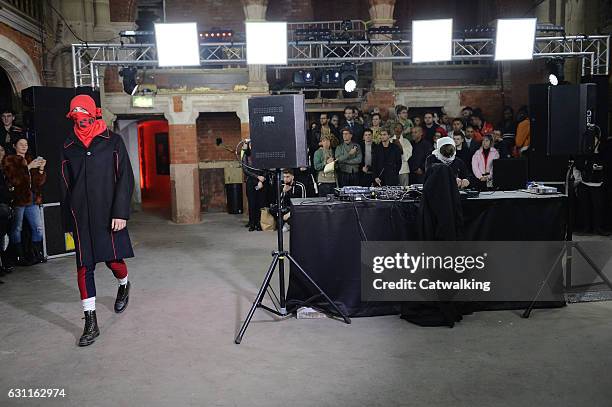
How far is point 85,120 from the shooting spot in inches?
165

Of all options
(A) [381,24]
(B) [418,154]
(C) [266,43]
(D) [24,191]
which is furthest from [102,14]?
(B) [418,154]

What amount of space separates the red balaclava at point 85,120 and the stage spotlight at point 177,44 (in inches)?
190

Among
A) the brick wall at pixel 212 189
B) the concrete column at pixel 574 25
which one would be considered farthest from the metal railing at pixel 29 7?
the concrete column at pixel 574 25

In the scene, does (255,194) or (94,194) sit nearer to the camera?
(94,194)

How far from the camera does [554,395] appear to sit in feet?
10.6

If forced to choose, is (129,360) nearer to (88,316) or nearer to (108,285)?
(88,316)

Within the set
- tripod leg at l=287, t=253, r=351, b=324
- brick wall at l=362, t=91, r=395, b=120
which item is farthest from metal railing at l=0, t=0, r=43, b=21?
tripod leg at l=287, t=253, r=351, b=324

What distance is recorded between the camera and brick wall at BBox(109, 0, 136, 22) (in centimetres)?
1123

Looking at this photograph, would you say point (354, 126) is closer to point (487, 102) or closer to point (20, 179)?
point (487, 102)

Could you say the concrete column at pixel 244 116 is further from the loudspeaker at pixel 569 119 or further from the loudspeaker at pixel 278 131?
the loudspeaker at pixel 278 131

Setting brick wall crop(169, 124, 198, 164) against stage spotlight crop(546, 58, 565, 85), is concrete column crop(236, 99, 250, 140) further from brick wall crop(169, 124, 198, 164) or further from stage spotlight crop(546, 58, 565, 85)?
stage spotlight crop(546, 58, 565, 85)

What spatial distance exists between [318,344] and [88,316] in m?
1.83

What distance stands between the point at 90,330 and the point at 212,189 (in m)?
8.79

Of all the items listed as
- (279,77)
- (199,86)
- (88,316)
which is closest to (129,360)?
(88,316)
